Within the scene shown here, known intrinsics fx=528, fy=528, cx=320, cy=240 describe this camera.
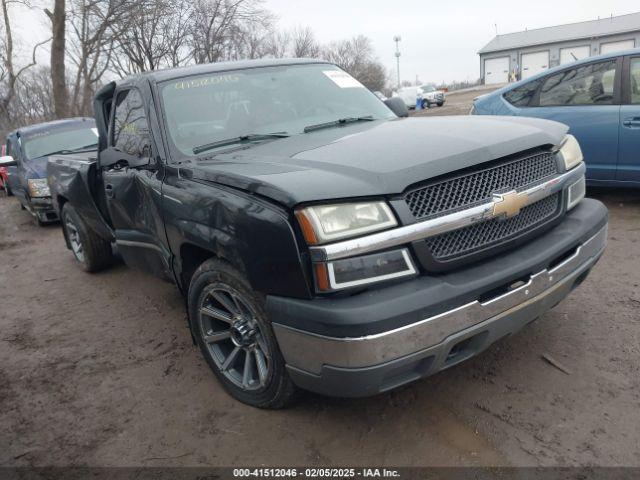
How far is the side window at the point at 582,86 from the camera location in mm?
5504

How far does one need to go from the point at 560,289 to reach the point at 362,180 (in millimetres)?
1194

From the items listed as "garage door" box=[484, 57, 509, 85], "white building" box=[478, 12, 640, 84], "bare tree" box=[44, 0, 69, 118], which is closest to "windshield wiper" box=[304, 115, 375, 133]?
"bare tree" box=[44, 0, 69, 118]

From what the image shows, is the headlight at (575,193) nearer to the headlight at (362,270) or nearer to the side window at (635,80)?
the headlight at (362,270)

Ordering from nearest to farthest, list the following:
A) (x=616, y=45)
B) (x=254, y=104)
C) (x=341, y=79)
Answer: (x=254, y=104) → (x=341, y=79) → (x=616, y=45)

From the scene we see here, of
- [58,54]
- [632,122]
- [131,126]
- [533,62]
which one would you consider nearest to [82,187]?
[131,126]

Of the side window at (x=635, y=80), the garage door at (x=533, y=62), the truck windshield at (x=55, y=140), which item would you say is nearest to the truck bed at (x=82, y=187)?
the truck windshield at (x=55, y=140)

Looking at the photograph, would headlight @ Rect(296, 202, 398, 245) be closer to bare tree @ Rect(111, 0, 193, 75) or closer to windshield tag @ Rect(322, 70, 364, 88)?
windshield tag @ Rect(322, 70, 364, 88)

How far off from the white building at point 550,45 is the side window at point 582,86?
4986 cm

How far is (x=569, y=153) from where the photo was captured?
9.74 feet

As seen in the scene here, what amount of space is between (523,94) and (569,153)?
3627 mm

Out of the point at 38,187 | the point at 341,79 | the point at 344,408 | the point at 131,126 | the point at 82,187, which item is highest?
the point at 341,79

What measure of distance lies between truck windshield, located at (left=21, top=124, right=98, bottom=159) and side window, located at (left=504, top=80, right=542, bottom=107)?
6.74 meters

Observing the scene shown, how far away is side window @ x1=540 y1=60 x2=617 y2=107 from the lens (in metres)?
5.50

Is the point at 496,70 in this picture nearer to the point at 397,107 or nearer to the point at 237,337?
the point at 397,107
